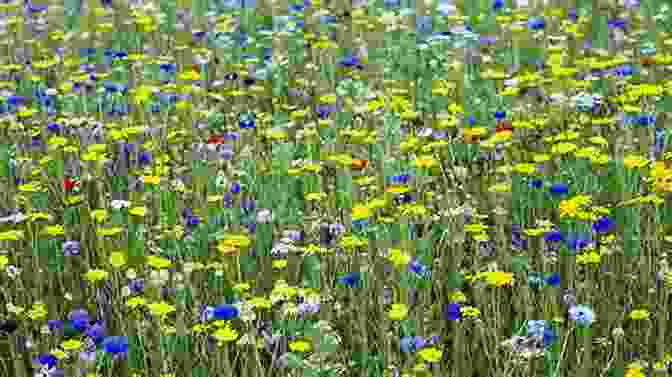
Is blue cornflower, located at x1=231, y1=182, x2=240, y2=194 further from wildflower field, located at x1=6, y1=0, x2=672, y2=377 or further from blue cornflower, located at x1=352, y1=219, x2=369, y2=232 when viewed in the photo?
blue cornflower, located at x1=352, y1=219, x2=369, y2=232

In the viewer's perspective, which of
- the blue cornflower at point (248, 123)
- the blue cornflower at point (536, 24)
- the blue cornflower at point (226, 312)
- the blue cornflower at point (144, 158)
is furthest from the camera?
the blue cornflower at point (536, 24)

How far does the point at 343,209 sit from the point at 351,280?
0.55m

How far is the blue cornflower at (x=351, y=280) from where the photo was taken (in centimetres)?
312

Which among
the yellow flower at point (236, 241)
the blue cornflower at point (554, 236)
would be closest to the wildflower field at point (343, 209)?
the blue cornflower at point (554, 236)

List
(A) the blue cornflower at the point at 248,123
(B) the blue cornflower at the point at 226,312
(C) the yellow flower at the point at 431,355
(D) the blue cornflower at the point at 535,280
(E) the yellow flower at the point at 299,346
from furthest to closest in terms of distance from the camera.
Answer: (A) the blue cornflower at the point at 248,123, (D) the blue cornflower at the point at 535,280, (B) the blue cornflower at the point at 226,312, (E) the yellow flower at the point at 299,346, (C) the yellow flower at the point at 431,355

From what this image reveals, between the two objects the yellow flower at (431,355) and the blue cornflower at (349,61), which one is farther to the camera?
the blue cornflower at (349,61)

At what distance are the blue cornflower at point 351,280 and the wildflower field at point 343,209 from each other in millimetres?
26

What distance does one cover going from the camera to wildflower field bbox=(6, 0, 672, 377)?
2965mm

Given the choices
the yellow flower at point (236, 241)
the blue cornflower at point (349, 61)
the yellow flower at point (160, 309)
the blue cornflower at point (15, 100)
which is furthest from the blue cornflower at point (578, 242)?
the blue cornflower at point (15, 100)

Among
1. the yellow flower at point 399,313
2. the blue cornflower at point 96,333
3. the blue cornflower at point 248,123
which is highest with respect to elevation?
the blue cornflower at point 248,123

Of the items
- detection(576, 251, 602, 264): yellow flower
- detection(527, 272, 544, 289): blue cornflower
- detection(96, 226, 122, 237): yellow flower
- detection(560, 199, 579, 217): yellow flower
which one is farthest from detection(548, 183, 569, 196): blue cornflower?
detection(96, 226, 122, 237): yellow flower

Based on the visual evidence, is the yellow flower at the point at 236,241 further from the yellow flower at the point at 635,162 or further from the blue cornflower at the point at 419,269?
the yellow flower at the point at 635,162

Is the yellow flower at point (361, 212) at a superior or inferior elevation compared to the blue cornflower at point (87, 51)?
inferior

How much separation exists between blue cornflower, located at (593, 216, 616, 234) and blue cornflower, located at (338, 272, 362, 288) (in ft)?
2.73
